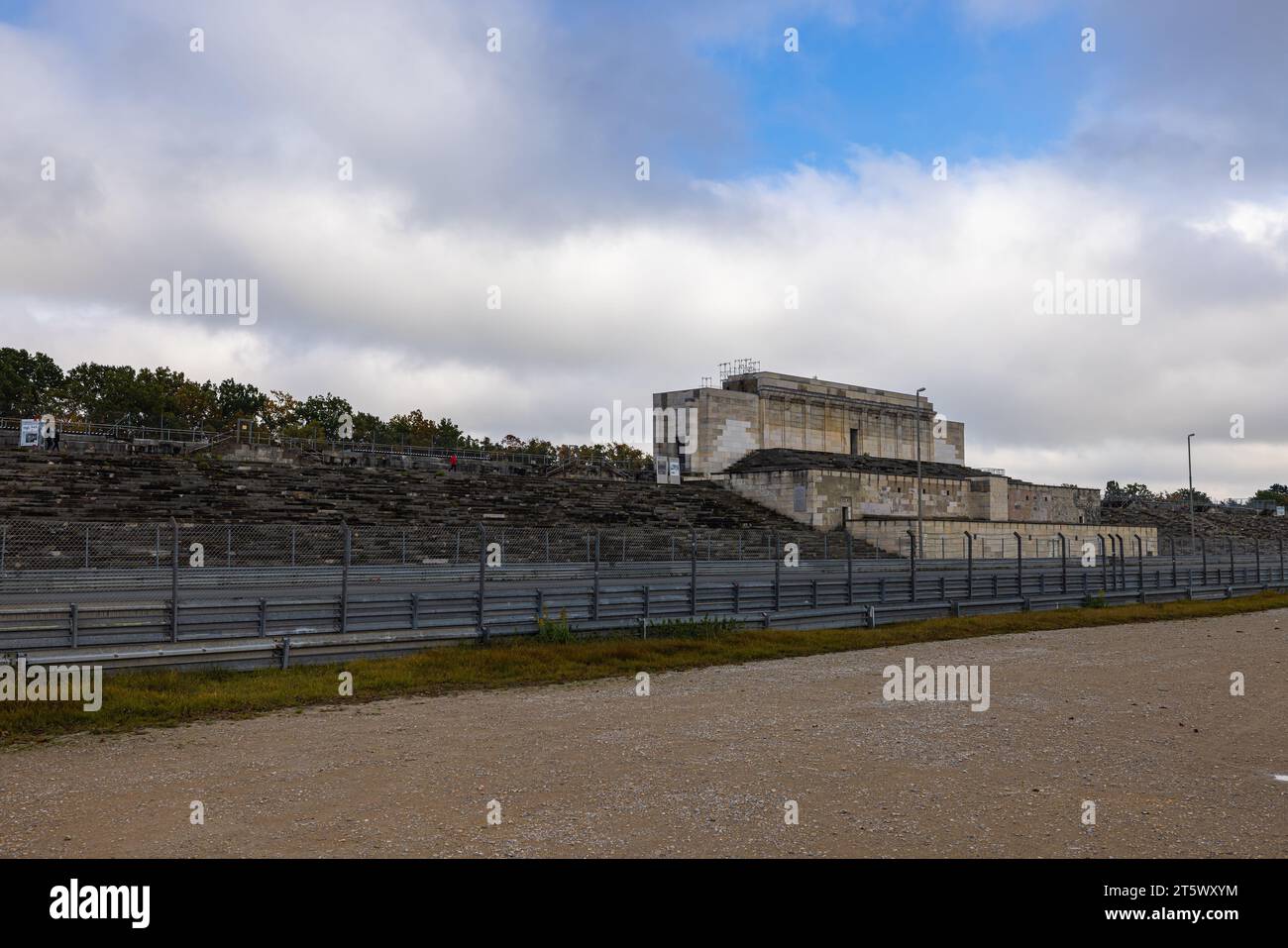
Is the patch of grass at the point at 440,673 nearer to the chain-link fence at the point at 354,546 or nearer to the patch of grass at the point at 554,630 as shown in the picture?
the patch of grass at the point at 554,630

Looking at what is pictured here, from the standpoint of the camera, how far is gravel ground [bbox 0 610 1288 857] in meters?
7.05

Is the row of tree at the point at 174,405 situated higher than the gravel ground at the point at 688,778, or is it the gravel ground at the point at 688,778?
the row of tree at the point at 174,405

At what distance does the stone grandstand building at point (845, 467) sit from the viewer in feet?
187

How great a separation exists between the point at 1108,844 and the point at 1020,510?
2761 inches

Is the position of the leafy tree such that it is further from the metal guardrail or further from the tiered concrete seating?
the metal guardrail

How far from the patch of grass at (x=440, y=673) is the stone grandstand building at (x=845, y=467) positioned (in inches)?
1233

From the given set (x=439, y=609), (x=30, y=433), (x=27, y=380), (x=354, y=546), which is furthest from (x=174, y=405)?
(x=439, y=609)

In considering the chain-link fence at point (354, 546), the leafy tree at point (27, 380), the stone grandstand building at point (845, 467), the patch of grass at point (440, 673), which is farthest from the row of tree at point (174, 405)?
the patch of grass at point (440, 673)

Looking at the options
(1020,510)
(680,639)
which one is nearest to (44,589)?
(680,639)

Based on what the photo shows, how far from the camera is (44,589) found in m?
22.8

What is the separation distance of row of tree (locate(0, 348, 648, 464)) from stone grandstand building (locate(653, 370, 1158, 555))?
21.9 meters

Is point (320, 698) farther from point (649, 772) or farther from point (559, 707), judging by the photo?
point (649, 772)

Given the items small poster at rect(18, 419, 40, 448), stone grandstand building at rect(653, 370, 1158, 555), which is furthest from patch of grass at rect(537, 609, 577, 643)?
small poster at rect(18, 419, 40, 448)

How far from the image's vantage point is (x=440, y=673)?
50.3 feet
